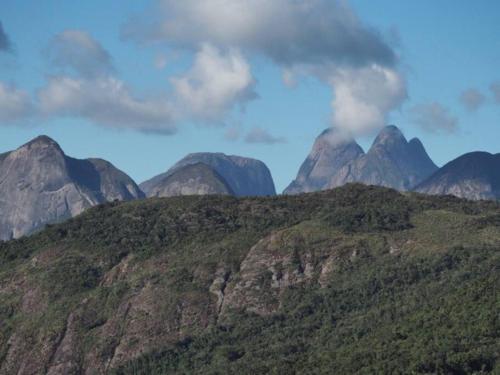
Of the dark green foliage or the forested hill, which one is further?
the forested hill

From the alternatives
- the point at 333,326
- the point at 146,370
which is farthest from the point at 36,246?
the point at 333,326

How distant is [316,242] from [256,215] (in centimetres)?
1966

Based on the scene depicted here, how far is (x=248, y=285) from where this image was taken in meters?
149

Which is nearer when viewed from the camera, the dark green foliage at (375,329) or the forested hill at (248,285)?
the dark green foliage at (375,329)

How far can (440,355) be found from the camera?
9706 cm

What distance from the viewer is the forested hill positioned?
122250 millimetres

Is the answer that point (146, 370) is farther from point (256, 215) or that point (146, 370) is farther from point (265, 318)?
point (256, 215)

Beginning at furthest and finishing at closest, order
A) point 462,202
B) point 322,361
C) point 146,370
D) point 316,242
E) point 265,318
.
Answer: point 462,202, point 316,242, point 265,318, point 146,370, point 322,361

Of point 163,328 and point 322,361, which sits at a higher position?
point 163,328

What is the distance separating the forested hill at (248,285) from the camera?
4813 inches

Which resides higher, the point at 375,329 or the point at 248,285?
the point at 248,285

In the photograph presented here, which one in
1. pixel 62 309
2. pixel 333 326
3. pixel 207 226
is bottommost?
pixel 333 326

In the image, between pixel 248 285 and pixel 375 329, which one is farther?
pixel 248 285

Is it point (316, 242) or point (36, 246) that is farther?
point (36, 246)
